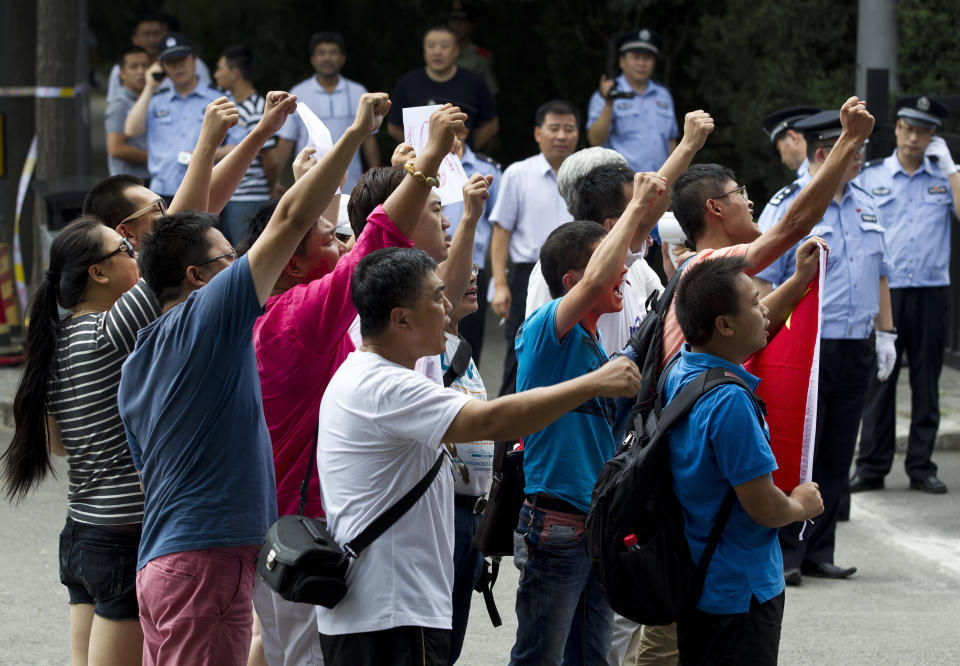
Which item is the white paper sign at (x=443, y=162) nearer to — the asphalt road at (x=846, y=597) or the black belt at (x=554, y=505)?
the black belt at (x=554, y=505)

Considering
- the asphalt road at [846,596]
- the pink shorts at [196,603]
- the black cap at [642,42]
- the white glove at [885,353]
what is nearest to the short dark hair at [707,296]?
the pink shorts at [196,603]

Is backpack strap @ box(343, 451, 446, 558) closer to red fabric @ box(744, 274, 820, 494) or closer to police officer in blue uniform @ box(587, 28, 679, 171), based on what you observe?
red fabric @ box(744, 274, 820, 494)

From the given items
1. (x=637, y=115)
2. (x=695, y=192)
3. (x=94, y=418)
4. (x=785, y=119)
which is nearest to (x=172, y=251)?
(x=94, y=418)

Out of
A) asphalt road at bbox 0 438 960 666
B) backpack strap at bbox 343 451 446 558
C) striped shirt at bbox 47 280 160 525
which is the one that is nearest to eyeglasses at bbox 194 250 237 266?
striped shirt at bbox 47 280 160 525

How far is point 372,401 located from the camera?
10.9 feet

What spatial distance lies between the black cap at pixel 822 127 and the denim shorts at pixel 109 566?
4030 mm

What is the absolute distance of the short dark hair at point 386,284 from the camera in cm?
341

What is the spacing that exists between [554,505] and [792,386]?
2.64 feet

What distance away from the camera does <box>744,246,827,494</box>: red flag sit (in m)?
3.97

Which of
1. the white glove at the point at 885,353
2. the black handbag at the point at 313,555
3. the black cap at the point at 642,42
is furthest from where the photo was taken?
the black cap at the point at 642,42

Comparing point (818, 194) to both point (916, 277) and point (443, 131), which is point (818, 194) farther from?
point (916, 277)

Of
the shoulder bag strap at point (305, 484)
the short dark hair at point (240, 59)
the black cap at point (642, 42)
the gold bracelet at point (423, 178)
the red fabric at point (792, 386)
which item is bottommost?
the shoulder bag strap at point (305, 484)

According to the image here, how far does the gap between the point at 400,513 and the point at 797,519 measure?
1.05m

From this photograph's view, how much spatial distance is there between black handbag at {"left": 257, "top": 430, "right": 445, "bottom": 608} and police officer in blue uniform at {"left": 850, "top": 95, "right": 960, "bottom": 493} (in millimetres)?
5222
